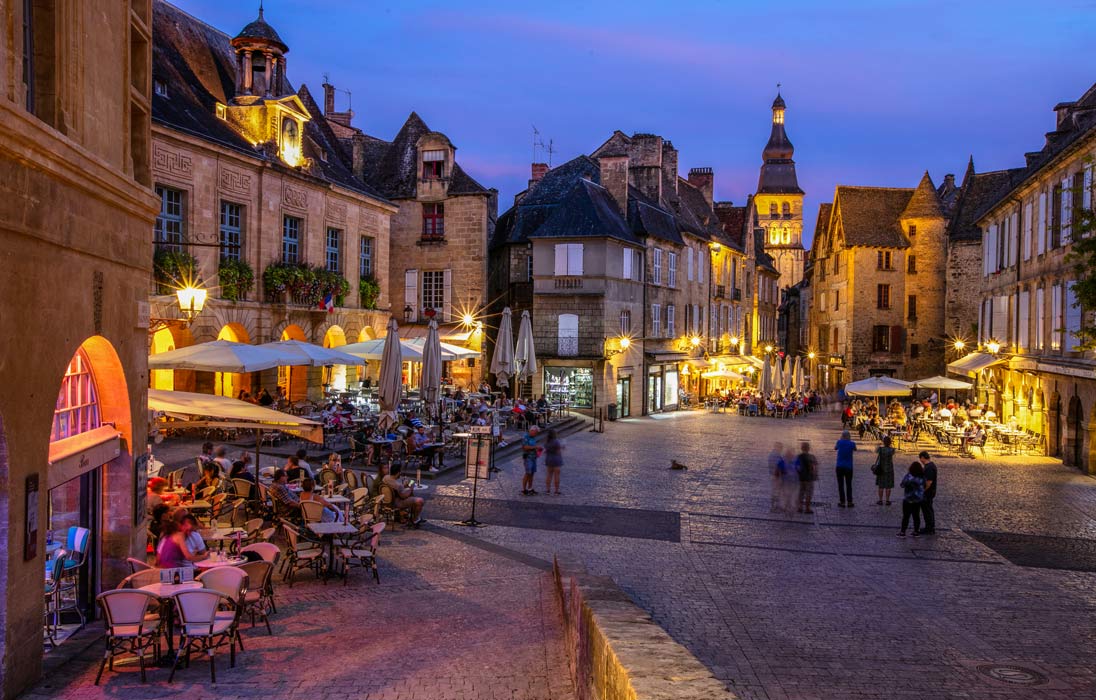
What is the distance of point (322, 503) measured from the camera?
39.2 ft

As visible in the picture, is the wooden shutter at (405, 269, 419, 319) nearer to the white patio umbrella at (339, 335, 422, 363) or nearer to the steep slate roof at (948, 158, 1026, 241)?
the white patio umbrella at (339, 335, 422, 363)

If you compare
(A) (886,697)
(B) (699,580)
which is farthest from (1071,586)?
(A) (886,697)

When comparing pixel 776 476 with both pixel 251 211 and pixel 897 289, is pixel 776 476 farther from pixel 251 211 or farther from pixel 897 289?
pixel 897 289

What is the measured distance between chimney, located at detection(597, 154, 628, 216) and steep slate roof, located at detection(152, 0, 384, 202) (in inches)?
460

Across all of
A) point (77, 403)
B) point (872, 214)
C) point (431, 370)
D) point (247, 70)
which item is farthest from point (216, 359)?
point (872, 214)

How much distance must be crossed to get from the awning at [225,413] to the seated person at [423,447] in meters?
6.23

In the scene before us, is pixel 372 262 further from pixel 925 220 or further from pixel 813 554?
pixel 925 220

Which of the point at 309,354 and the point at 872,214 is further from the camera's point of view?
the point at 872,214

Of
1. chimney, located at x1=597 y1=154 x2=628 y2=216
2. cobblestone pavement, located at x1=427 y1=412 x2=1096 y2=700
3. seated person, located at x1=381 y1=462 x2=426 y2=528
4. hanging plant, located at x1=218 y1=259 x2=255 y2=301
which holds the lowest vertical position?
cobblestone pavement, located at x1=427 y1=412 x2=1096 y2=700

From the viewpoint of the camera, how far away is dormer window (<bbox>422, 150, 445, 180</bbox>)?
37.8 meters

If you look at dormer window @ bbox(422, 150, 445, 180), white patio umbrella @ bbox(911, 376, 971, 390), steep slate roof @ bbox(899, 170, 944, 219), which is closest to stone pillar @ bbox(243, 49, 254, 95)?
dormer window @ bbox(422, 150, 445, 180)

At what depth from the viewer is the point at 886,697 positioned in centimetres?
771

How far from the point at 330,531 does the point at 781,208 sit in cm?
10640

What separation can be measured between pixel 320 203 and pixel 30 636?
2399 cm
